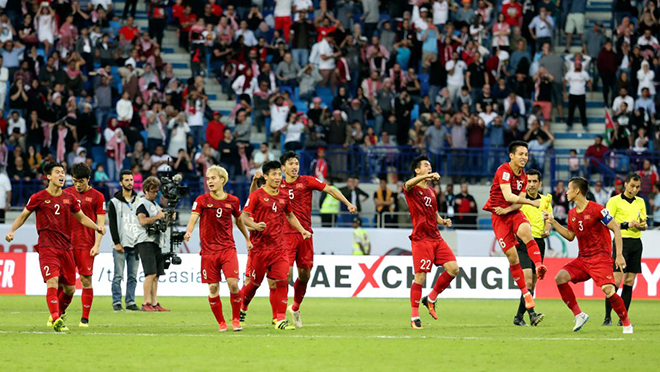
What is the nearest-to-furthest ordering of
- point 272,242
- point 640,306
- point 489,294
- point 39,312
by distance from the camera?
point 272,242, point 39,312, point 640,306, point 489,294

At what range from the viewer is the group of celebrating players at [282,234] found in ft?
48.3

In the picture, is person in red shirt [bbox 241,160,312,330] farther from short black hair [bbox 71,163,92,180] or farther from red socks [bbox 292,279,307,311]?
short black hair [bbox 71,163,92,180]

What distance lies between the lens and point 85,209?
55.2ft

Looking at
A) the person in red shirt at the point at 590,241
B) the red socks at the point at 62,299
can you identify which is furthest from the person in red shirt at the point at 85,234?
the person in red shirt at the point at 590,241

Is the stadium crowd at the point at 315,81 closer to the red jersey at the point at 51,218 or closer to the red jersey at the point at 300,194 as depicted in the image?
the red jersey at the point at 300,194

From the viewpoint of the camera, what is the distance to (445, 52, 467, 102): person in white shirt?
3288 centimetres

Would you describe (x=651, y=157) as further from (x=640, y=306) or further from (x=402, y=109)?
(x=640, y=306)

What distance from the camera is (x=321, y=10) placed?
3416 centimetres

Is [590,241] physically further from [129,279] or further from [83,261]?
[129,279]

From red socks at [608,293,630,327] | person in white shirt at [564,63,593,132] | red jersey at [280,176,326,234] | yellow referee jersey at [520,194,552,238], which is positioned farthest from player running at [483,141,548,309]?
person in white shirt at [564,63,593,132]

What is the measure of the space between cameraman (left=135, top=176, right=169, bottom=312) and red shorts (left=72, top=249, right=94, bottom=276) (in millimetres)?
3908

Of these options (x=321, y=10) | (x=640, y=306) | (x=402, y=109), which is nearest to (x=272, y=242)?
(x=640, y=306)

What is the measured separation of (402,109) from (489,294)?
8.41 metres

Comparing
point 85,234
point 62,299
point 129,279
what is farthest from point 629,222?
point 129,279
